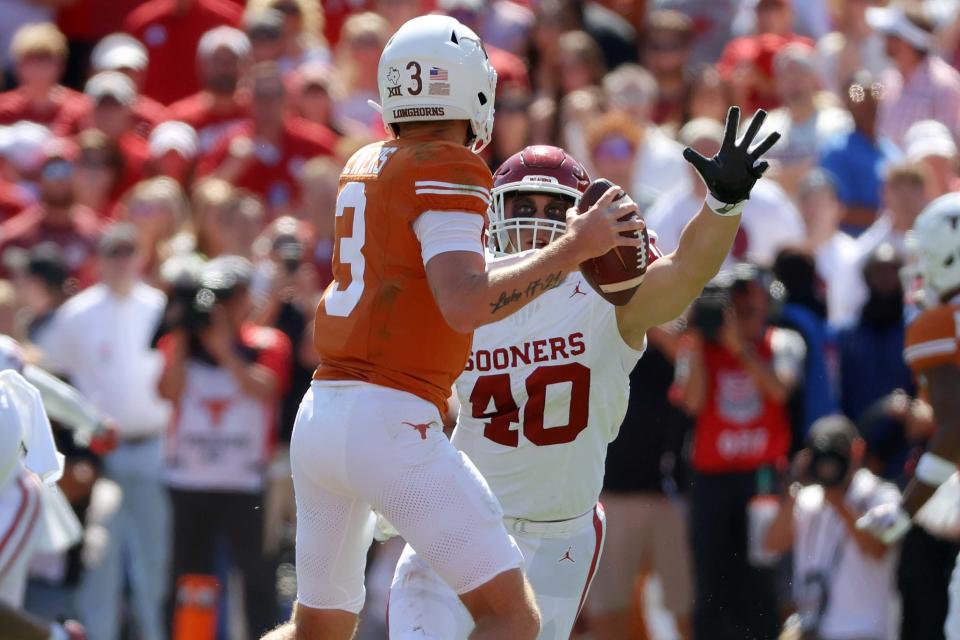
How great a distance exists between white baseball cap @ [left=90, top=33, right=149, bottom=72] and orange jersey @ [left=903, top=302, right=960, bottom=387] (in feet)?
20.4

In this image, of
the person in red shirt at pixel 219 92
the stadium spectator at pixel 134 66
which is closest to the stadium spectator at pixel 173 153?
the person in red shirt at pixel 219 92

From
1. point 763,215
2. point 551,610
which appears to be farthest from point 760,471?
point 551,610

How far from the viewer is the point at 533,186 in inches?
214

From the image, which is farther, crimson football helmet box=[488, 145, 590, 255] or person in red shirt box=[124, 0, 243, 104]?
person in red shirt box=[124, 0, 243, 104]

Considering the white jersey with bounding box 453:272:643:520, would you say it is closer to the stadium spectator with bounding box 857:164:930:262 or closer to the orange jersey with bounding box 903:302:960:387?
the orange jersey with bounding box 903:302:960:387

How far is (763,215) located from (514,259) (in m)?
4.13

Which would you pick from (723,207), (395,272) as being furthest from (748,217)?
(395,272)

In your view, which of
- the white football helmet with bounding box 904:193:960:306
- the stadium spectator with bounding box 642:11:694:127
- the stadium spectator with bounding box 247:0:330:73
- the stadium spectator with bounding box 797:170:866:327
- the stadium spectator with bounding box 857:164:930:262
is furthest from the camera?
the stadium spectator with bounding box 247:0:330:73

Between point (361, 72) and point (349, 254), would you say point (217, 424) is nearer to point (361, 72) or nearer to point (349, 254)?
point (361, 72)

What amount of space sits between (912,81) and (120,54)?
15.4ft

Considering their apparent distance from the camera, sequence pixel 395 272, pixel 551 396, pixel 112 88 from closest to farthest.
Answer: pixel 395 272
pixel 551 396
pixel 112 88

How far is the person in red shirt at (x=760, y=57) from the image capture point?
10.7m

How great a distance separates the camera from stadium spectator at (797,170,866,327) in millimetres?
9156

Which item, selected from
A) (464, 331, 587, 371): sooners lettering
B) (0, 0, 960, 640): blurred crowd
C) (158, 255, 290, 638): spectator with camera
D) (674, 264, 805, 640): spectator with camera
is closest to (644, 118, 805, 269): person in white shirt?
(0, 0, 960, 640): blurred crowd
